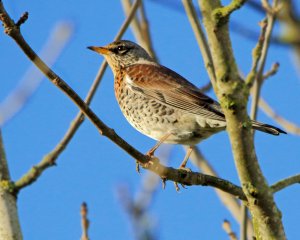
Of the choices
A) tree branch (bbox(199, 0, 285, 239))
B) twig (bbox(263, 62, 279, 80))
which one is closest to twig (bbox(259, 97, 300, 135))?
twig (bbox(263, 62, 279, 80))

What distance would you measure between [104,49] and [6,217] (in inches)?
164

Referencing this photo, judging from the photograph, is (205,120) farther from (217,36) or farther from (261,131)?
(217,36)

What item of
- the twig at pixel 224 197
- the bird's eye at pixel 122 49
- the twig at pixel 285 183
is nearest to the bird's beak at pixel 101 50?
the bird's eye at pixel 122 49

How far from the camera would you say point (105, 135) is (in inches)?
161

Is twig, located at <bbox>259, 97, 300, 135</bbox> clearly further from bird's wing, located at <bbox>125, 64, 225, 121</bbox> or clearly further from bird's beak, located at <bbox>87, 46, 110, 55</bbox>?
bird's beak, located at <bbox>87, 46, 110, 55</bbox>

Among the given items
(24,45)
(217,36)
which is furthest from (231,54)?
(24,45)

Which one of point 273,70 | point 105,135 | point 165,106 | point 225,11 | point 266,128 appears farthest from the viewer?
point 165,106

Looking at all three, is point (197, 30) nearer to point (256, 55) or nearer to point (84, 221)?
point (256, 55)

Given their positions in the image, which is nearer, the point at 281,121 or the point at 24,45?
the point at 24,45

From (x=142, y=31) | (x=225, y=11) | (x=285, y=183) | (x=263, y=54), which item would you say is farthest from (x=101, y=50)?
(x=225, y=11)

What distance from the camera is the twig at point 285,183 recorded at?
4564mm

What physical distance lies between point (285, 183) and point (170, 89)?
3.08 meters

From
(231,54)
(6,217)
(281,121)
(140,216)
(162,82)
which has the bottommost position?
(140,216)

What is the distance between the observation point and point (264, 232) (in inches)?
164
